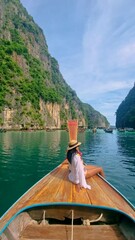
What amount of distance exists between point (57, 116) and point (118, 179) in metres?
109

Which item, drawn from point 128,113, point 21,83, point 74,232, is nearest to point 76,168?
point 74,232

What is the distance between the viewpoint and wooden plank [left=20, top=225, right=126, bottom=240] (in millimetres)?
4922

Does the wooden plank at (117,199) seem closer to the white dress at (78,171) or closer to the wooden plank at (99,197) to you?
the wooden plank at (99,197)

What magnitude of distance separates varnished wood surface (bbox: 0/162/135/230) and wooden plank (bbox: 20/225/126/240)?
0.50 metres

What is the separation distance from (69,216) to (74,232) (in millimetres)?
672

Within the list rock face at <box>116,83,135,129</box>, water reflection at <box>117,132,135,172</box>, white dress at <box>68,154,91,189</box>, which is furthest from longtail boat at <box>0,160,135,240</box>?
rock face at <box>116,83,135,129</box>

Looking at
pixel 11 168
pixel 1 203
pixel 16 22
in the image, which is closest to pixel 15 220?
pixel 1 203

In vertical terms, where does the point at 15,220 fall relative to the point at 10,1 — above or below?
below

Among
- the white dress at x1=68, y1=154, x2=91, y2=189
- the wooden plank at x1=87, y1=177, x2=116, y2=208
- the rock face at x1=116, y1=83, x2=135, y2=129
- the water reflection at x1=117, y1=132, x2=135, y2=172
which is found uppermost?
the rock face at x1=116, y1=83, x2=135, y2=129

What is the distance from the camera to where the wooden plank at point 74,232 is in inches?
194

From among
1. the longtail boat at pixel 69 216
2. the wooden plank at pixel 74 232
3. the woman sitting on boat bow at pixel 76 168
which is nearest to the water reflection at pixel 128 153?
the woman sitting on boat bow at pixel 76 168

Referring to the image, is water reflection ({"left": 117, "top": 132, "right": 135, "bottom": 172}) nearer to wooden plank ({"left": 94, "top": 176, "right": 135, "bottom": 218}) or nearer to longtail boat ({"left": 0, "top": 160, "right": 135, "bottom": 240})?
wooden plank ({"left": 94, "top": 176, "right": 135, "bottom": 218})

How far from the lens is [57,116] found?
123m

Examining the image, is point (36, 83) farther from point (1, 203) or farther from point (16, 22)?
point (1, 203)
